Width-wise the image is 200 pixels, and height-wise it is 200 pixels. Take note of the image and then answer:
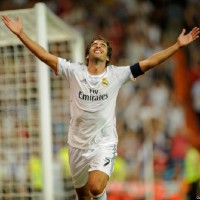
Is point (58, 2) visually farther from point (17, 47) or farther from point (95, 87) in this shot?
point (95, 87)

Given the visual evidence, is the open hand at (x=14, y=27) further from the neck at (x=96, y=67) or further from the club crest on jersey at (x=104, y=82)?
the club crest on jersey at (x=104, y=82)

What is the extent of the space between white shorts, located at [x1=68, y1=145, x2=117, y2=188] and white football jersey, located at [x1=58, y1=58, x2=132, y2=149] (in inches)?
2.5

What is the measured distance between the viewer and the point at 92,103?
814 cm

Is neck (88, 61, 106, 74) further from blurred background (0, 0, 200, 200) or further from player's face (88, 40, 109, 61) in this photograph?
blurred background (0, 0, 200, 200)

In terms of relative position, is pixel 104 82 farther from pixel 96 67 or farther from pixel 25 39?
pixel 25 39

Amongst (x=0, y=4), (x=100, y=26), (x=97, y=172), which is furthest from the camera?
(x=0, y=4)

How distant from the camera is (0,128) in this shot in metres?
11.3

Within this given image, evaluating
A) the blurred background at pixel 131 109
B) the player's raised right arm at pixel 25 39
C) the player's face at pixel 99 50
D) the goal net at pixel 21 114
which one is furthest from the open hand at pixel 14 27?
the blurred background at pixel 131 109

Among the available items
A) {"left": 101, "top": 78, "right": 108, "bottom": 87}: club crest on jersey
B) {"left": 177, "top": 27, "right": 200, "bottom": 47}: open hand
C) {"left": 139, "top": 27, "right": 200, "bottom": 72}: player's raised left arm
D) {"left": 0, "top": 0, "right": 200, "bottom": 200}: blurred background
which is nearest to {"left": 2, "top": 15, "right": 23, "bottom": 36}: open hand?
{"left": 101, "top": 78, "right": 108, "bottom": 87}: club crest on jersey

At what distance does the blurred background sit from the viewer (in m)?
11.1

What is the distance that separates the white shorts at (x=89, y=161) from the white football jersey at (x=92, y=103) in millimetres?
65

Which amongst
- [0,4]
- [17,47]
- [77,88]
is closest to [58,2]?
[0,4]

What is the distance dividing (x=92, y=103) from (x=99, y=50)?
58 cm

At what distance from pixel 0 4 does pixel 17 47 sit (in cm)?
737
